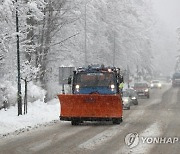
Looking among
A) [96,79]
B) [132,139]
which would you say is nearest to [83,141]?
[132,139]

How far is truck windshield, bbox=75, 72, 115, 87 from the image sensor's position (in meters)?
21.8

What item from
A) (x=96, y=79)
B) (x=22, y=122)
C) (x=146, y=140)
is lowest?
(x=22, y=122)

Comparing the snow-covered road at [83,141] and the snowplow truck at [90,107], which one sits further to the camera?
the snowplow truck at [90,107]

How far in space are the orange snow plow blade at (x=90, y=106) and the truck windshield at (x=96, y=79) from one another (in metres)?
1.43

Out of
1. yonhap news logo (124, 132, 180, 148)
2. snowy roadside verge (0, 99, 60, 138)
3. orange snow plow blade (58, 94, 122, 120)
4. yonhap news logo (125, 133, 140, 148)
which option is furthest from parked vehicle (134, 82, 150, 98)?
yonhap news logo (124, 132, 180, 148)

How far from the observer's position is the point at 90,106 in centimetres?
2042

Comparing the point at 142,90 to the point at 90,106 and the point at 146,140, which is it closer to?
the point at 90,106

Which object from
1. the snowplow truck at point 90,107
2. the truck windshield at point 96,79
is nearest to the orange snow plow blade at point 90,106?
the snowplow truck at point 90,107

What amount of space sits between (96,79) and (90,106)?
1812 mm

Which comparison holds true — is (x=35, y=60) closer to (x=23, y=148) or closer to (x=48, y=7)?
(x=48, y=7)

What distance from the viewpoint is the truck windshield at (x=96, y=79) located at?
2177 cm

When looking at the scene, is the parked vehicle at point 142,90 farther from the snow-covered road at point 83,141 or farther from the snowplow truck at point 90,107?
the snow-covered road at point 83,141

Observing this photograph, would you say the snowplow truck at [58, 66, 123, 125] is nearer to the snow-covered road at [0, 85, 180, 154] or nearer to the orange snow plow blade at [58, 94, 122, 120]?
the orange snow plow blade at [58, 94, 122, 120]

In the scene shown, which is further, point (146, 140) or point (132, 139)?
point (132, 139)
